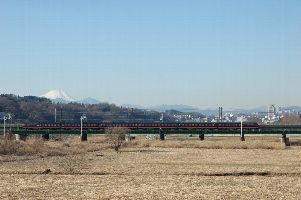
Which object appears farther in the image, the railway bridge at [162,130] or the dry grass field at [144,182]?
the railway bridge at [162,130]

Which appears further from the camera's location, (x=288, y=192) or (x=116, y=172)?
(x=116, y=172)

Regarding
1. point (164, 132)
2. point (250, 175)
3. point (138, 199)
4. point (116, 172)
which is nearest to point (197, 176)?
point (250, 175)

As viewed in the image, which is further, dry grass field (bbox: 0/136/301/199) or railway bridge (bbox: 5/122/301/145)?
railway bridge (bbox: 5/122/301/145)

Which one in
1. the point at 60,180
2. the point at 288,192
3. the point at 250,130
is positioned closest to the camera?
the point at 288,192

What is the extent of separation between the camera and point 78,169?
4622cm

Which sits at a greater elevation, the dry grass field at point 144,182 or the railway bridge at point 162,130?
the railway bridge at point 162,130

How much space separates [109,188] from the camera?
1308 inches

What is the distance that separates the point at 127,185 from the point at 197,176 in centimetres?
833

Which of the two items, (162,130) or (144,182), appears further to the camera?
(162,130)

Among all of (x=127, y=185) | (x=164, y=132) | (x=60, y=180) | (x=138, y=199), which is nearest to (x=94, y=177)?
(x=60, y=180)

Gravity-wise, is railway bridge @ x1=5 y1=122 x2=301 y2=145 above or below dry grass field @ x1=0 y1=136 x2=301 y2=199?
above

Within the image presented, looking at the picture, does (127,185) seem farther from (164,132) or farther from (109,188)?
(164,132)

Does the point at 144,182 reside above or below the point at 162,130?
below

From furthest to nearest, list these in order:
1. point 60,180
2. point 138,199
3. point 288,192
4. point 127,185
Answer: point 60,180, point 127,185, point 288,192, point 138,199
